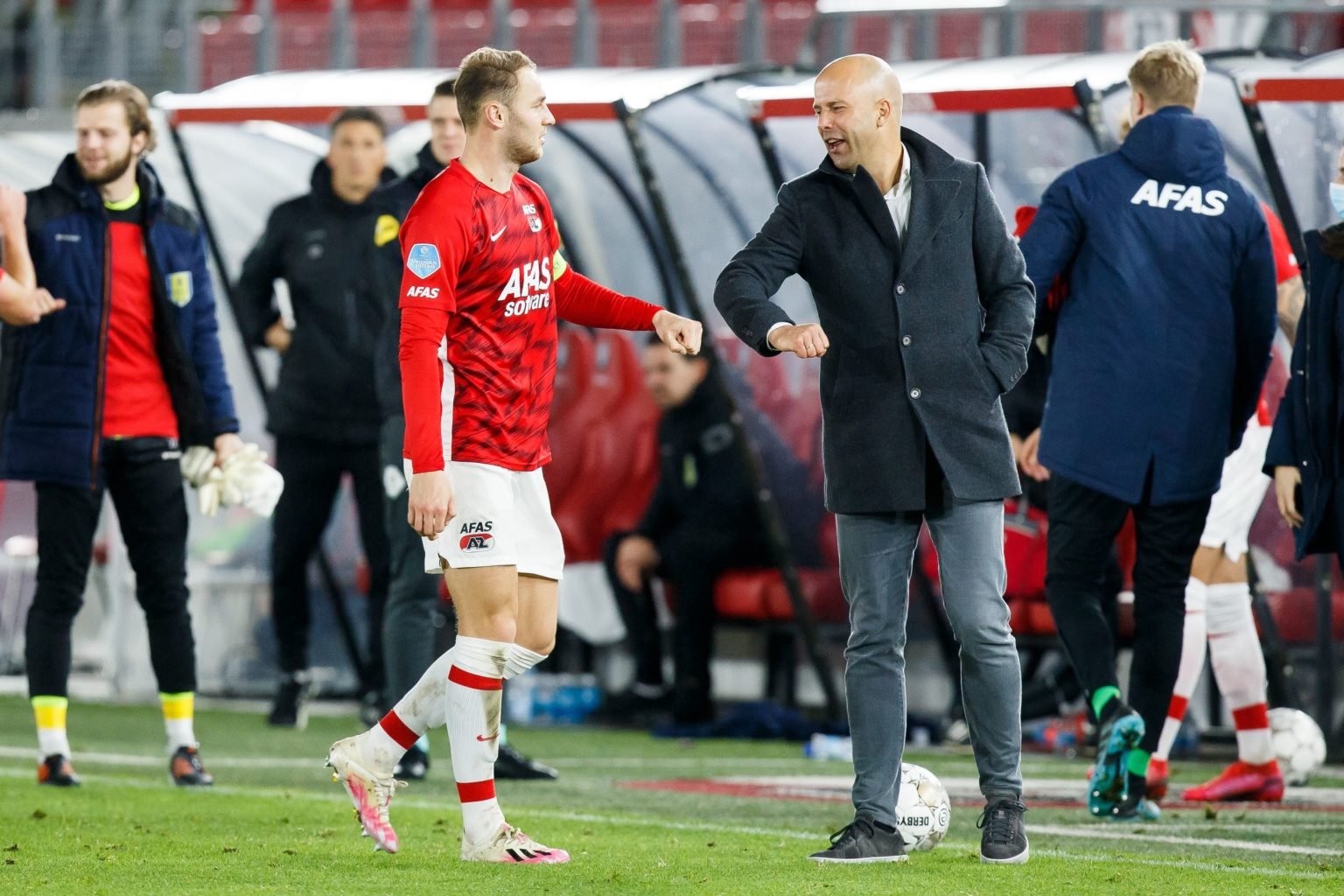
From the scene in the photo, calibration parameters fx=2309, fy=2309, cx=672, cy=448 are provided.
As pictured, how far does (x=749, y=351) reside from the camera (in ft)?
33.3

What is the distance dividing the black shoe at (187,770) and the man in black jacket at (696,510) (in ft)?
10.6

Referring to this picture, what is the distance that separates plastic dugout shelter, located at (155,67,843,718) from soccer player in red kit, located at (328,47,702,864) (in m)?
4.27

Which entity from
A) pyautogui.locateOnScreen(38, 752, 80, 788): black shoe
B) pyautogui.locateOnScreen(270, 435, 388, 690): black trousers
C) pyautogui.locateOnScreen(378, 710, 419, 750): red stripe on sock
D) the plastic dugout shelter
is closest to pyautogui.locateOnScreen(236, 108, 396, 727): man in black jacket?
pyautogui.locateOnScreen(270, 435, 388, 690): black trousers

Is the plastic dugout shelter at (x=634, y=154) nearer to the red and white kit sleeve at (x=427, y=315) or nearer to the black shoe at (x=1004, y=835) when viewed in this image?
the red and white kit sleeve at (x=427, y=315)

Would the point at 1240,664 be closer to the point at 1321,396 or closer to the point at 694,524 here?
the point at 1321,396

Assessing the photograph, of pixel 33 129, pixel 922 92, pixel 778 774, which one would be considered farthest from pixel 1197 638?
pixel 33 129

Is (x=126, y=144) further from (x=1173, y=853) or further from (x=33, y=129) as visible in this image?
(x=33, y=129)

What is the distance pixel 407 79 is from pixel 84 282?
393 cm

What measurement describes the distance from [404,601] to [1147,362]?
2.38 meters

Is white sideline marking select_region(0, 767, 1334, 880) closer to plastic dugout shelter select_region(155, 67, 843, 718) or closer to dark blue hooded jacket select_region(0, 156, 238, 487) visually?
dark blue hooded jacket select_region(0, 156, 238, 487)

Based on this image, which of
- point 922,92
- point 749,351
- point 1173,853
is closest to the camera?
point 1173,853

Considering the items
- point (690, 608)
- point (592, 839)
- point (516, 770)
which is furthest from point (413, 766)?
point (690, 608)

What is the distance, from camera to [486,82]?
509cm

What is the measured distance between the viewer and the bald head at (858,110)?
4.98 meters
